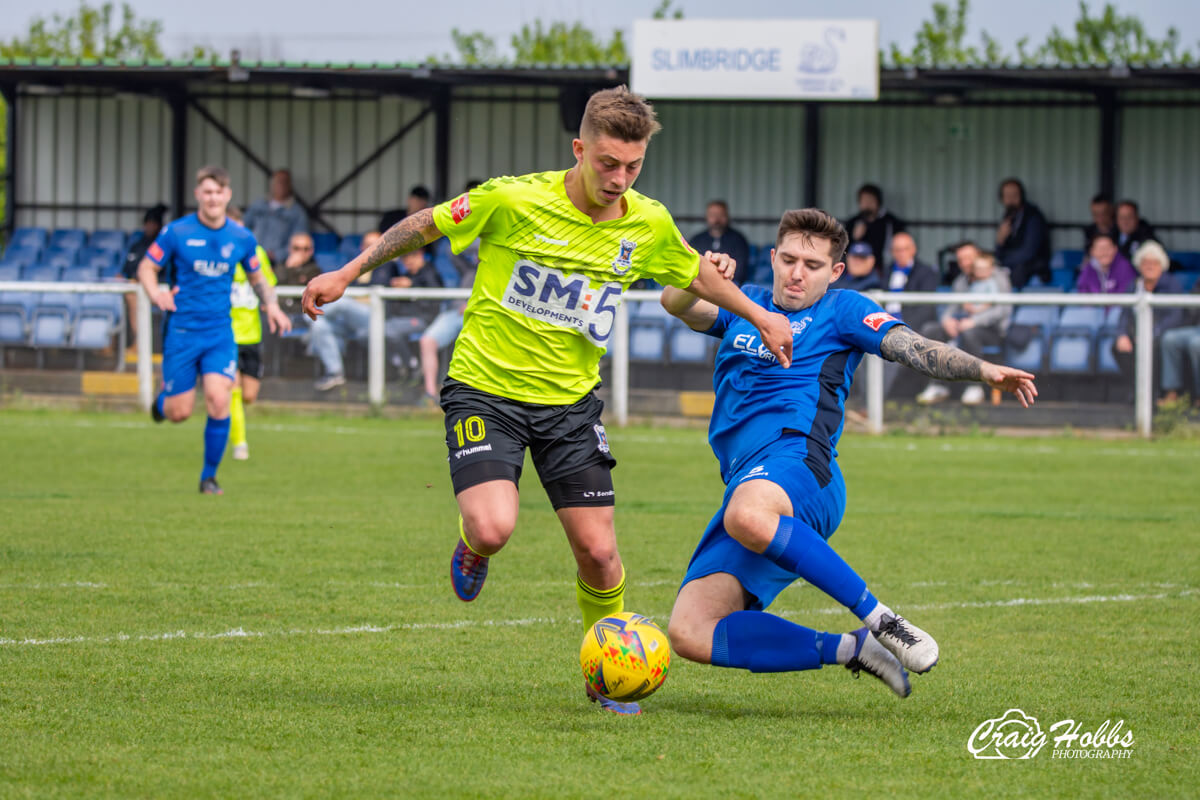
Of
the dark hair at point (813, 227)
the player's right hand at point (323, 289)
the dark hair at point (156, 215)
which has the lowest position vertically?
the player's right hand at point (323, 289)

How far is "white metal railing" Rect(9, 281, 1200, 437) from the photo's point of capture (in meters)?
14.6

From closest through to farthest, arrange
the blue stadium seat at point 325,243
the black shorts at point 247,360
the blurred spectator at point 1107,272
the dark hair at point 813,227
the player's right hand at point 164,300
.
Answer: the dark hair at point 813,227
the player's right hand at point 164,300
the black shorts at point 247,360
the blurred spectator at point 1107,272
the blue stadium seat at point 325,243

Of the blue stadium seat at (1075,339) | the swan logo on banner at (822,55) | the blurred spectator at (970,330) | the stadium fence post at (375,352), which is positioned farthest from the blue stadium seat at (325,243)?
the blue stadium seat at (1075,339)

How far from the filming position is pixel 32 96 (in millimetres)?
25141

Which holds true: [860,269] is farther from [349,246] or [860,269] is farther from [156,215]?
[156,215]

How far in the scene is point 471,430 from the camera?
4957mm

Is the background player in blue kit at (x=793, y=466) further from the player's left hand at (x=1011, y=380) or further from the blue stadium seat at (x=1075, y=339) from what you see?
the blue stadium seat at (x=1075, y=339)

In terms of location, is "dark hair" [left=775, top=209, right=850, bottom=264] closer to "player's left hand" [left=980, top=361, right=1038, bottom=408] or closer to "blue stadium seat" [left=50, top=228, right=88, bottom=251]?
"player's left hand" [left=980, top=361, right=1038, bottom=408]

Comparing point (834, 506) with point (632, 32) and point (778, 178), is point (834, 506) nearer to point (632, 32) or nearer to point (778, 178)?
point (632, 32)

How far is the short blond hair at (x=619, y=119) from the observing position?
471cm

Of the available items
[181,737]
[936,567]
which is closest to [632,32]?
[936,567]

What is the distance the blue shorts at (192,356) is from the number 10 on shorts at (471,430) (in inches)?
222

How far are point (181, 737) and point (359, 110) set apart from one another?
70.2ft

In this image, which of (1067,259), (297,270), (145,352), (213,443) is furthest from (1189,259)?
(213,443)
